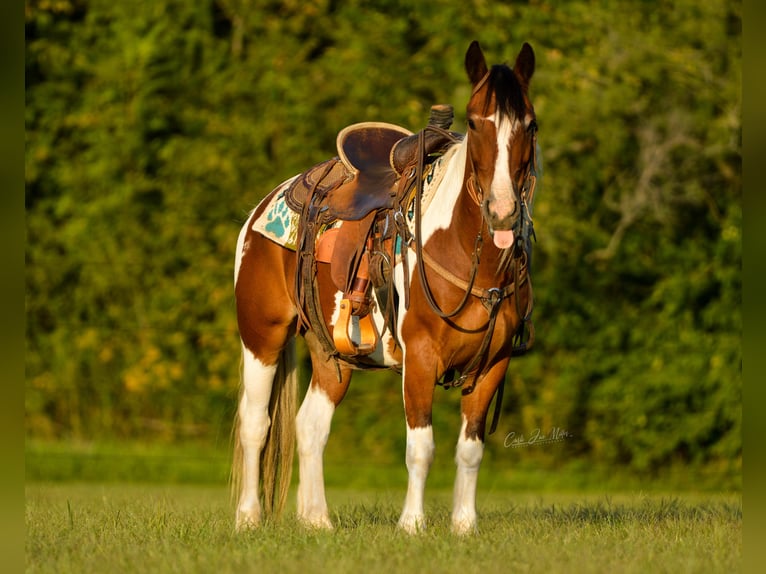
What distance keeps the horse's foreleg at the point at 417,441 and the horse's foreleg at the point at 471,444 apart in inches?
7.1

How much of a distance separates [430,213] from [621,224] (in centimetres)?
816

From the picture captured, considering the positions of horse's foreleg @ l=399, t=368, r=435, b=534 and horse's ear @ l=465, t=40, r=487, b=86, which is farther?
horse's foreleg @ l=399, t=368, r=435, b=534

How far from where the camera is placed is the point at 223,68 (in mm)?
15539

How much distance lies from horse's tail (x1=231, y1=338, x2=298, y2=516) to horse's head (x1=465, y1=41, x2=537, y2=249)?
7.37ft

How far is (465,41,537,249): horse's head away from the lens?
5.24 m

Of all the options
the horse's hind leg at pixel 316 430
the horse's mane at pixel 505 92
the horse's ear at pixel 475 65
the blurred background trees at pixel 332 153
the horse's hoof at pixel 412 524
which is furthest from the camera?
the blurred background trees at pixel 332 153

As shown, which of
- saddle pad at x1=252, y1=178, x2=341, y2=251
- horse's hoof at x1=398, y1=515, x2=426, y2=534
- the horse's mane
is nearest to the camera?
the horse's mane

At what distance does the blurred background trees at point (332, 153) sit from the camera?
13797mm

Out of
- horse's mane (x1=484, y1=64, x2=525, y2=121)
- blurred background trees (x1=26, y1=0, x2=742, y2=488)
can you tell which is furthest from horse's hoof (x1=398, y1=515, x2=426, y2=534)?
blurred background trees (x1=26, y1=0, x2=742, y2=488)

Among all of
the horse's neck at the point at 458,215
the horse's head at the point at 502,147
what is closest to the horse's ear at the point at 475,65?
the horse's head at the point at 502,147

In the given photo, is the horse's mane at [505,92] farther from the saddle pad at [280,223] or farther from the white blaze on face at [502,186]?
the saddle pad at [280,223]

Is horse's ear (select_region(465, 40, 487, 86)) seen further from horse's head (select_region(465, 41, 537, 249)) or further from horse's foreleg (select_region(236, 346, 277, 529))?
horse's foreleg (select_region(236, 346, 277, 529))
